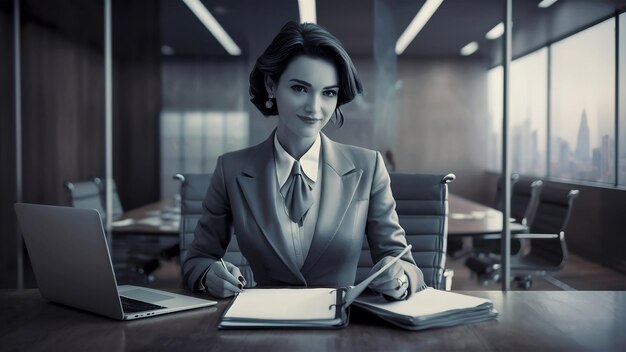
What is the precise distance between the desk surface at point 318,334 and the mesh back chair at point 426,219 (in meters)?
0.99

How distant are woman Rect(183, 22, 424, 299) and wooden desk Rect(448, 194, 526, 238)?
149 centimetres

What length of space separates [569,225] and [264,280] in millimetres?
2163

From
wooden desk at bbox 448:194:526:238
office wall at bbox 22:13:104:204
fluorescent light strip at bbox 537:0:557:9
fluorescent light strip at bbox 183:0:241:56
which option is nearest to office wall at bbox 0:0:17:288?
office wall at bbox 22:13:104:204

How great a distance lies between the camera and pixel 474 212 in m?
3.54

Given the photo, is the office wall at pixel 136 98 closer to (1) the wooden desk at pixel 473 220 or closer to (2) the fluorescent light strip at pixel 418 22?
(2) the fluorescent light strip at pixel 418 22

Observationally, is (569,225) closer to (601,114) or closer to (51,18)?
(601,114)

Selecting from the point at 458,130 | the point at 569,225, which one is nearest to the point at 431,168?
the point at 458,130

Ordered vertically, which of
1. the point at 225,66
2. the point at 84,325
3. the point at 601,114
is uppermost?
the point at 225,66

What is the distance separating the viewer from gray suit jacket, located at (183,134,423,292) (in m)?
1.89

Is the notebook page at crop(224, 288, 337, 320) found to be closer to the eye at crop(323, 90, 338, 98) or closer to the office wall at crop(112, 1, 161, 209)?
the eye at crop(323, 90, 338, 98)

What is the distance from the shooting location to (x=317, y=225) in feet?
6.23

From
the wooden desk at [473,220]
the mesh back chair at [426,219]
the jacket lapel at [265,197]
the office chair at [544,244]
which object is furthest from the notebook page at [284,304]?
the office chair at [544,244]

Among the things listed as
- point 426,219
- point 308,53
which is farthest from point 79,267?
point 426,219

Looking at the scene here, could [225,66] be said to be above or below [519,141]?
above
